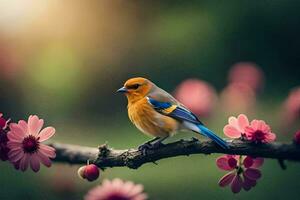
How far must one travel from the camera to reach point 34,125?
0.64 m

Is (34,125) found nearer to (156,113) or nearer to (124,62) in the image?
(156,113)

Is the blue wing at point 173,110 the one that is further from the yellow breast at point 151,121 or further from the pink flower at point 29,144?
the pink flower at point 29,144

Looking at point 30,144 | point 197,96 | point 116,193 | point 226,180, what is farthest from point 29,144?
point 197,96

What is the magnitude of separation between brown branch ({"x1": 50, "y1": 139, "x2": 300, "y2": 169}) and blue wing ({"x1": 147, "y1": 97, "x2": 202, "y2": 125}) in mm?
42

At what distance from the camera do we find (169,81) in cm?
90

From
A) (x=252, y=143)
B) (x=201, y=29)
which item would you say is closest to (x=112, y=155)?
(x=252, y=143)

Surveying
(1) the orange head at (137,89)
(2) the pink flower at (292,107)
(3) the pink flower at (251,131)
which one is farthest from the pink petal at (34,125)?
(2) the pink flower at (292,107)

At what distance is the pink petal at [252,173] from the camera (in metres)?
0.64

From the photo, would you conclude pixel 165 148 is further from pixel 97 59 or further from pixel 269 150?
pixel 97 59

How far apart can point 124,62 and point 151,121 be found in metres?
0.24

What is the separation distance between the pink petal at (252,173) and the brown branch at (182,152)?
29mm

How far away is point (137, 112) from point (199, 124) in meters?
0.07

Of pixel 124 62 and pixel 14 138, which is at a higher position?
pixel 124 62

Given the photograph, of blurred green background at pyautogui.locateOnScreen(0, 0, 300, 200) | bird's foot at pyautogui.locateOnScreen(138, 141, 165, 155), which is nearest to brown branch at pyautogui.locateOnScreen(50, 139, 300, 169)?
bird's foot at pyautogui.locateOnScreen(138, 141, 165, 155)
